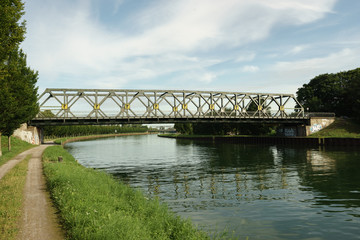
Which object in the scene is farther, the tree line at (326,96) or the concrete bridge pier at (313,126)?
the tree line at (326,96)

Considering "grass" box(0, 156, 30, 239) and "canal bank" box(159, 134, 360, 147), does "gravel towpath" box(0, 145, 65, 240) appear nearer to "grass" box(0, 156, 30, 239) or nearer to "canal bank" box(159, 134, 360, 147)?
"grass" box(0, 156, 30, 239)

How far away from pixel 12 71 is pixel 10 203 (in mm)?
10179

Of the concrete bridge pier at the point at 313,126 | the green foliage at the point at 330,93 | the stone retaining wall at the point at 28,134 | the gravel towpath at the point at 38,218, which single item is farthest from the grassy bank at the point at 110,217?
the green foliage at the point at 330,93

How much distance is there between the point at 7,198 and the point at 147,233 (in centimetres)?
858

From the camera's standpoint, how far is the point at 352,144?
59969 millimetres

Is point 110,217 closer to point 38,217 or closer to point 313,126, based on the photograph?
point 38,217

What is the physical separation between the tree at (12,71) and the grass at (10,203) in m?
6.71

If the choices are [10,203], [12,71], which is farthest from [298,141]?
[10,203]

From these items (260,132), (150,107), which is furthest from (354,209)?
(260,132)

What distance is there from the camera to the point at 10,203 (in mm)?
13227

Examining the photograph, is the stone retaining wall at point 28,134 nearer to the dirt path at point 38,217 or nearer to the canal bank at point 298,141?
the dirt path at point 38,217

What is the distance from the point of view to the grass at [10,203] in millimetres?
9859

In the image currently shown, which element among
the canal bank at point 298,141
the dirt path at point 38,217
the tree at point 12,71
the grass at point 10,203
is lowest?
the canal bank at point 298,141

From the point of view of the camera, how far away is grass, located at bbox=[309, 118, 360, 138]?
6812 cm
